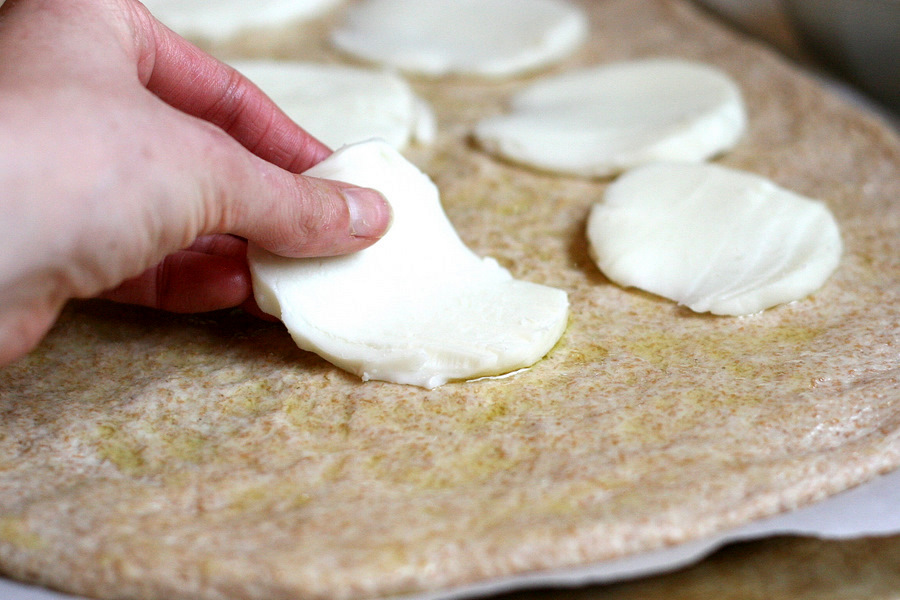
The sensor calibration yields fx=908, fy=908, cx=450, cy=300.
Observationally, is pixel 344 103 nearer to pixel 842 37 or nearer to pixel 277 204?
pixel 277 204

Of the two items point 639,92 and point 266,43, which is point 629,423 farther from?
point 266,43

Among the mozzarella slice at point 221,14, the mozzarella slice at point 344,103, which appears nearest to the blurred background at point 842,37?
the mozzarella slice at point 344,103

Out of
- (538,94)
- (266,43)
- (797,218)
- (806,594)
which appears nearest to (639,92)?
(538,94)

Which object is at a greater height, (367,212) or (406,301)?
(367,212)

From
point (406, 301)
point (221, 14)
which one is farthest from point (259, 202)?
point (221, 14)

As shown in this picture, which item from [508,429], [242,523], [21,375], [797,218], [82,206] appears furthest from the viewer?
[797,218]

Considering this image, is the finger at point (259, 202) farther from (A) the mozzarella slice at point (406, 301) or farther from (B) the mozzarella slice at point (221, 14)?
(B) the mozzarella slice at point (221, 14)
